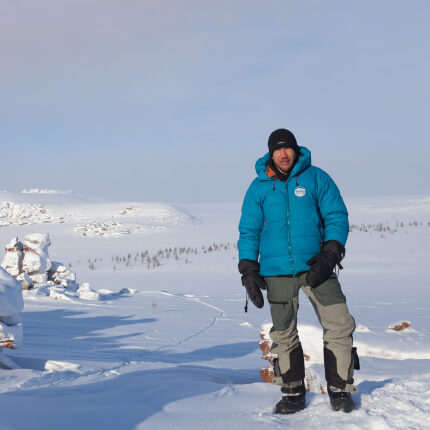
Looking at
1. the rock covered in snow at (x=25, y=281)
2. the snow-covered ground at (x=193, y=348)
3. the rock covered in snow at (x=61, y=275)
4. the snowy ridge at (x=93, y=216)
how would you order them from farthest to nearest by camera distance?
the snowy ridge at (x=93, y=216), the rock covered in snow at (x=61, y=275), the rock covered in snow at (x=25, y=281), the snow-covered ground at (x=193, y=348)

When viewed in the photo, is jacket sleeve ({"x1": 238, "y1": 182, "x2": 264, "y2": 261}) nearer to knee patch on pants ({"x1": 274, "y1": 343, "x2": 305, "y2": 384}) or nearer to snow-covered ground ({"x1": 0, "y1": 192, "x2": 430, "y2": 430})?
knee patch on pants ({"x1": 274, "y1": 343, "x2": 305, "y2": 384})

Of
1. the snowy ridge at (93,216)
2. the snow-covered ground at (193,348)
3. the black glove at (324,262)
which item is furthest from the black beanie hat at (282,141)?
the snowy ridge at (93,216)

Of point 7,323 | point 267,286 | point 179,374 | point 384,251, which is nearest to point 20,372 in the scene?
point 7,323

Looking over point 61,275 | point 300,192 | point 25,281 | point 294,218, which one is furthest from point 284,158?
point 61,275

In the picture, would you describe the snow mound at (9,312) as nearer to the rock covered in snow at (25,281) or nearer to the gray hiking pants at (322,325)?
the gray hiking pants at (322,325)

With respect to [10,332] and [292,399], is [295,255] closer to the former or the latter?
[292,399]

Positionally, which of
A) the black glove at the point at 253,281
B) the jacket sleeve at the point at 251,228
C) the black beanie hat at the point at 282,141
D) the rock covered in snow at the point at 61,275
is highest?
the black beanie hat at the point at 282,141

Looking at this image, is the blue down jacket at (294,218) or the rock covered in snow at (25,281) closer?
the blue down jacket at (294,218)

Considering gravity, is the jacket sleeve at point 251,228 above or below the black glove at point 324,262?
above

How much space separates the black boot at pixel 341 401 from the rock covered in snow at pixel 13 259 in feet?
43.0

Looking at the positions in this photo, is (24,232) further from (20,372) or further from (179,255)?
(20,372)

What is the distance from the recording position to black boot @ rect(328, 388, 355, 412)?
280 centimetres

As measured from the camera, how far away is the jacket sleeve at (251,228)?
→ 313cm

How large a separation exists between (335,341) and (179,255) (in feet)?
66.7
